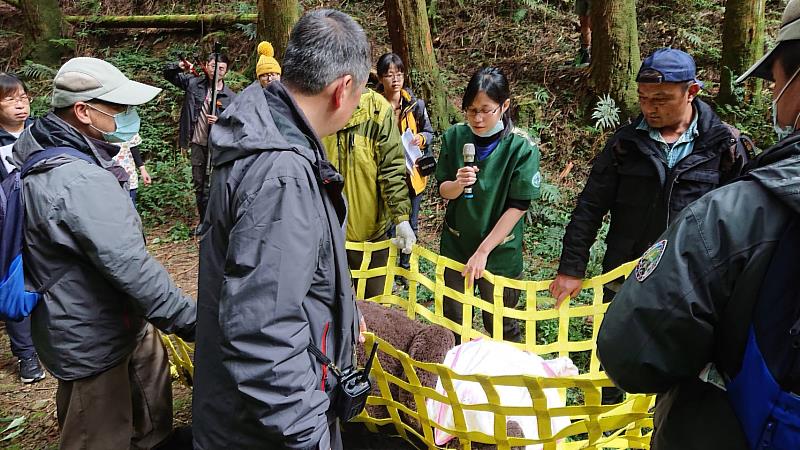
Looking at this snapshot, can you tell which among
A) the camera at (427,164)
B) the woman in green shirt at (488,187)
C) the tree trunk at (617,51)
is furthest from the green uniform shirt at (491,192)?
the tree trunk at (617,51)

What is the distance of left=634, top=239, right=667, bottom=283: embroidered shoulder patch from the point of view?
1284 millimetres

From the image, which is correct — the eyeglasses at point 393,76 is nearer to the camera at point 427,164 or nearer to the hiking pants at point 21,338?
the camera at point 427,164

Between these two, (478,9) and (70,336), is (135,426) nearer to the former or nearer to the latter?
(70,336)

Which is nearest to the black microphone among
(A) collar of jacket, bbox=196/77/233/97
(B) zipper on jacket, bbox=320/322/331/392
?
(B) zipper on jacket, bbox=320/322/331/392

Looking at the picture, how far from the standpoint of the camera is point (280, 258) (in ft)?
4.75

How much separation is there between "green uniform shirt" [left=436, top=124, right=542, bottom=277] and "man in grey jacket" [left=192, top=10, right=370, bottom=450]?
5.18ft

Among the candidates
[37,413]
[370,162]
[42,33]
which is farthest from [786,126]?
[42,33]

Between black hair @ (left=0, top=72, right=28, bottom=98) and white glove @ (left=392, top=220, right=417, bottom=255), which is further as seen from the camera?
black hair @ (left=0, top=72, right=28, bottom=98)

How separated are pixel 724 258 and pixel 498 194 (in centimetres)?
204

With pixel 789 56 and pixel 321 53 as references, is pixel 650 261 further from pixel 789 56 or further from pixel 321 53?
pixel 321 53

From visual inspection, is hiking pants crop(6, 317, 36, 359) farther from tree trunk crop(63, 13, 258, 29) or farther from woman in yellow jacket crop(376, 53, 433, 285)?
tree trunk crop(63, 13, 258, 29)

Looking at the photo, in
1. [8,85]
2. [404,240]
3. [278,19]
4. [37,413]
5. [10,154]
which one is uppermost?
[278,19]

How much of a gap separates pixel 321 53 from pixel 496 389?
1.54 meters

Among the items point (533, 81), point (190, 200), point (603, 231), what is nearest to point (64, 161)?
point (603, 231)
